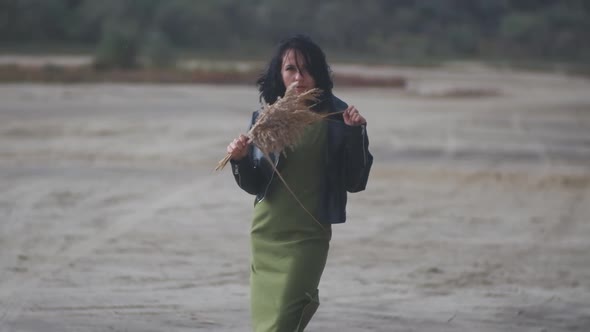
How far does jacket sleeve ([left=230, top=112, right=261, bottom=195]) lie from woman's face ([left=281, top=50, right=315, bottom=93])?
33cm

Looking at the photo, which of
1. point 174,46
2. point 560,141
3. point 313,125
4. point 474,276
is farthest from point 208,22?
point 313,125

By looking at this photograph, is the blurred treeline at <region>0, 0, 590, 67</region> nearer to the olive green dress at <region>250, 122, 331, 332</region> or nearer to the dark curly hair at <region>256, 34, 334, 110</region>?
the dark curly hair at <region>256, 34, 334, 110</region>

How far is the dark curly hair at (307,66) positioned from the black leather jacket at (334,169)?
0.15m

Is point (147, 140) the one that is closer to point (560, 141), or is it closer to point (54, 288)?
point (560, 141)

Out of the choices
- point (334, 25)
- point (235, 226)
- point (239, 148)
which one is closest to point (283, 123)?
point (239, 148)

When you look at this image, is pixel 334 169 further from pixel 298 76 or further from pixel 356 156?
pixel 298 76

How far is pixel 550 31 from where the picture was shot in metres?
59.9

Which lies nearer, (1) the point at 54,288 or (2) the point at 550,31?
(1) the point at 54,288

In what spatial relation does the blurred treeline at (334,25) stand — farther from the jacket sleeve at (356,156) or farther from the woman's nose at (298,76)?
the jacket sleeve at (356,156)

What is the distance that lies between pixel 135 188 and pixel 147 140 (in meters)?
4.52

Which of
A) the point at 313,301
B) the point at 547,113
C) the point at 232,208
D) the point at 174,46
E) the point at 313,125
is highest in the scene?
the point at 313,125

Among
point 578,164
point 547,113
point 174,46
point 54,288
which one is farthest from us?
point 174,46

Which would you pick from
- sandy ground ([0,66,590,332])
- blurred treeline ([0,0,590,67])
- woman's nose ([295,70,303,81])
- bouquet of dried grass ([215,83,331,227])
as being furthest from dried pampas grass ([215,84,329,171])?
blurred treeline ([0,0,590,67])

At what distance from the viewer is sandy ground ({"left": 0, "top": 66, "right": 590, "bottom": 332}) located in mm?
6676
